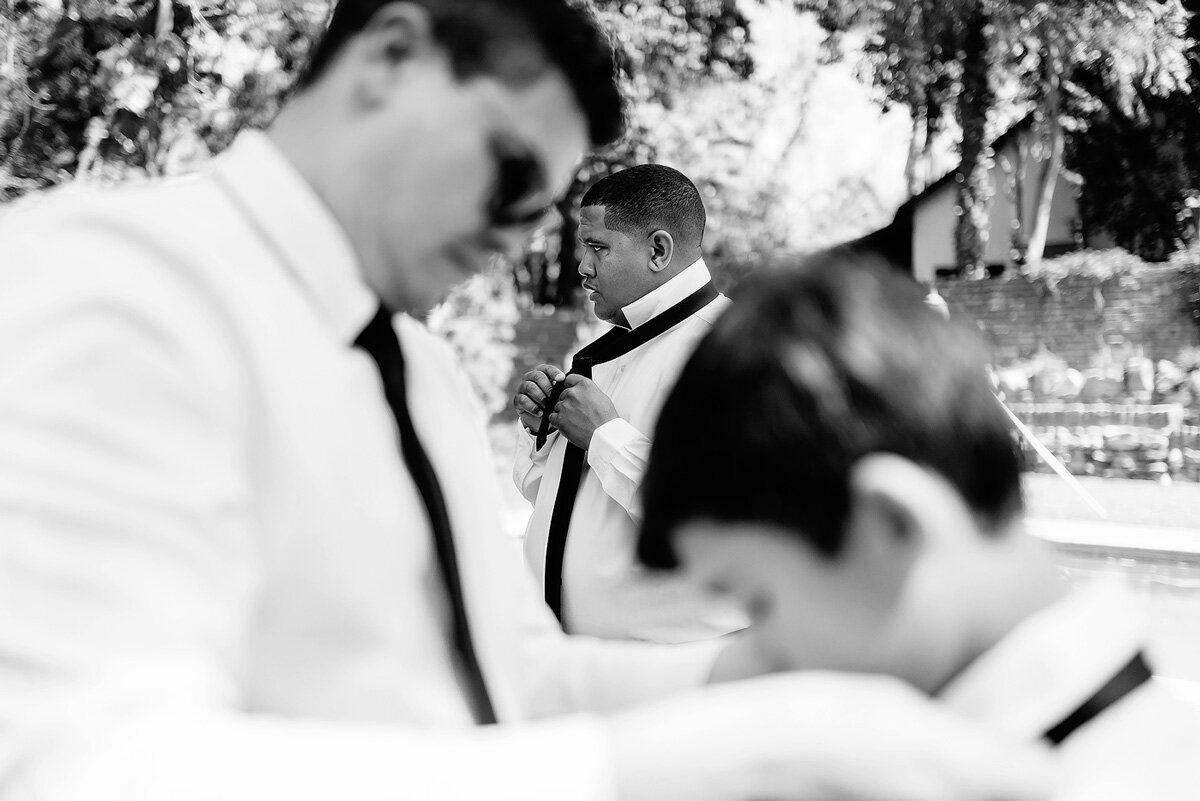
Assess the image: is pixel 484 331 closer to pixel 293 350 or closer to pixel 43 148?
pixel 43 148

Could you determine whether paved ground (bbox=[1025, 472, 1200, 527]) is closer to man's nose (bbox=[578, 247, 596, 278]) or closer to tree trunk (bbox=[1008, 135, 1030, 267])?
man's nose (bbox=[578, 247, 596, 278])

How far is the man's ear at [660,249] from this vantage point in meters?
3.27

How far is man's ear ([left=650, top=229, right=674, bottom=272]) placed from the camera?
10.7ft

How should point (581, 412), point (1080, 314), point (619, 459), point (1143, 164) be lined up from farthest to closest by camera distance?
point (1143, 164)
point (1080, 314)
point (581, 412)
point (619, 459)

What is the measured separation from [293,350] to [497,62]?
0.34 meters

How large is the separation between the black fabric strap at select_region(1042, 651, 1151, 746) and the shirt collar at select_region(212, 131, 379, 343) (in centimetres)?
71

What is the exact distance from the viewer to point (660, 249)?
3.28m

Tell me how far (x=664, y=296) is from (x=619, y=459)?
2.19 ft

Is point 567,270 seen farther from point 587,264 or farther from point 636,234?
point 636,234

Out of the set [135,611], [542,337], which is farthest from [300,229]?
[542,337]

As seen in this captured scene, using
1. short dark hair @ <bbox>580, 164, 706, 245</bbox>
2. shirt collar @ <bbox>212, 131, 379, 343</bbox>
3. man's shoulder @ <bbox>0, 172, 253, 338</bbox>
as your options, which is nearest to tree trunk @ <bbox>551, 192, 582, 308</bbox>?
short dark hair @ <bbox>580, 164, 706, 245</bbox>

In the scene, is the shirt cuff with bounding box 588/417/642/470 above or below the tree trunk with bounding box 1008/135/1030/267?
above

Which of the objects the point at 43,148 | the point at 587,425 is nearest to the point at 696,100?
the point at 43,148

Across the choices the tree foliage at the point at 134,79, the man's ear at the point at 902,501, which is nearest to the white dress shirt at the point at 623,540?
the man's ear at the point at 902,501
